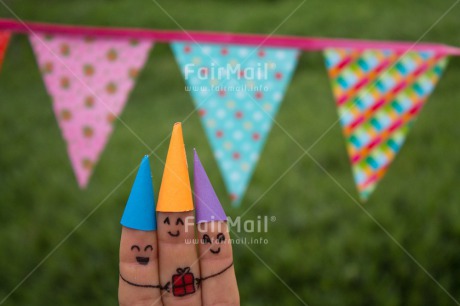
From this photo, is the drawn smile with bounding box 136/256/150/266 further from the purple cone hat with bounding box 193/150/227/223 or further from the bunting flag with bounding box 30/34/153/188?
the bunting flag with bounding box 30/34/153/188

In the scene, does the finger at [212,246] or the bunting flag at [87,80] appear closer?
the finger at [212,246]

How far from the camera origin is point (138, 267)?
4.92 ft

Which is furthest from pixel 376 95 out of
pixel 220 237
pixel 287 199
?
pixel 287 199

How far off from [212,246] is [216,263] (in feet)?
0.17

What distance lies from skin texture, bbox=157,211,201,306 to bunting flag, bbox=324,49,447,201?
938 millimetres

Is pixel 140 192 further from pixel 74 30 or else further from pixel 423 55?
pixel 423 55

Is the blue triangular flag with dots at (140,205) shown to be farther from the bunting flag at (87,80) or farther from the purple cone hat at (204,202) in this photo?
the bunting flag at (87,80)

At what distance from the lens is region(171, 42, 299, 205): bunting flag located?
2.15 metres

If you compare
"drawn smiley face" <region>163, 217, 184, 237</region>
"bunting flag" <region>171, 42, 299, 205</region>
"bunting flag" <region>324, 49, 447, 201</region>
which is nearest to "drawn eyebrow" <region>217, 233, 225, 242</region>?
"drawn smiley face" <region>163, 217, 184, 237</region>

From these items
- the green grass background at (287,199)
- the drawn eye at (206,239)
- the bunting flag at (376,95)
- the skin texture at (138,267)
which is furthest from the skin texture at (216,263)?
the green grass background at (287,199)

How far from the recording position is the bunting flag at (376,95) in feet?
7.01

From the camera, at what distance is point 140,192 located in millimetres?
1472

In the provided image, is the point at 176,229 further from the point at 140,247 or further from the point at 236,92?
the point at 236,92

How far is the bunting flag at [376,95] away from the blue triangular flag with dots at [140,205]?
973mm
